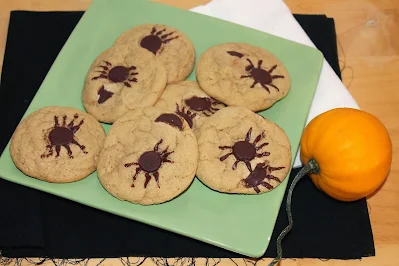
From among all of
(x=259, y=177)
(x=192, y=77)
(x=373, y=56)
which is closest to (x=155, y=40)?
(x=192, y=77)

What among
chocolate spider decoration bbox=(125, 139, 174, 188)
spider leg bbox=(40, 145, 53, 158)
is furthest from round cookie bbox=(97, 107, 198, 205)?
spider leg bbox=(40, 145, 53, 158)

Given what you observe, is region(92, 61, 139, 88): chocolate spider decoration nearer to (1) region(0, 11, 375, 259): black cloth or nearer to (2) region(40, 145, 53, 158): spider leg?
(2) region(40, 145, 53, 158): spider leg

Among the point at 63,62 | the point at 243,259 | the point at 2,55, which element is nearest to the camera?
the point at 243,259

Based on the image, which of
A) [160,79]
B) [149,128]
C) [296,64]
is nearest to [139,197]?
[149,128]

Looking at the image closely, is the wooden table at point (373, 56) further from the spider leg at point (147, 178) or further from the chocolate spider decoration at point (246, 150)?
the spider leg at point (147, 178)

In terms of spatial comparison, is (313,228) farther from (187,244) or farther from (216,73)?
(216,73)

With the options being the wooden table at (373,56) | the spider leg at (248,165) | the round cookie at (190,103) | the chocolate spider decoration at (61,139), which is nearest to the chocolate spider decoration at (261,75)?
the round cookie at (190,103)

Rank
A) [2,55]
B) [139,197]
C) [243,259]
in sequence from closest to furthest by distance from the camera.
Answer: [139,197] → [243,259] → [2,55]
